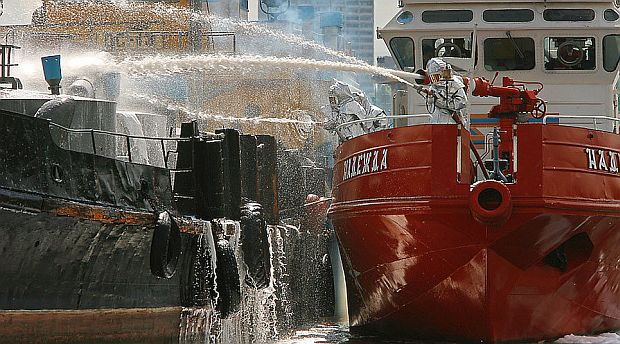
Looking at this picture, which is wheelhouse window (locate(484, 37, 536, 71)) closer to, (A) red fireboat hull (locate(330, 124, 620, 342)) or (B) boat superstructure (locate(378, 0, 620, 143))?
(B) boat superstructure (locate(378, 0, 620, 143))

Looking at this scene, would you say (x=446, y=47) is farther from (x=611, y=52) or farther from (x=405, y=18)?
(x=611, y=52)

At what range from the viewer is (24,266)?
32.0 ft

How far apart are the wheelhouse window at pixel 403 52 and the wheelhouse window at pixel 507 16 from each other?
1.07m

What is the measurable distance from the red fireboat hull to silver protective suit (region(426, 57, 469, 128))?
51 cm

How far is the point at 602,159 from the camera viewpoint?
532 inches

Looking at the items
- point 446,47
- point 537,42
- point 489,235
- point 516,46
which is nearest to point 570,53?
point 537,42

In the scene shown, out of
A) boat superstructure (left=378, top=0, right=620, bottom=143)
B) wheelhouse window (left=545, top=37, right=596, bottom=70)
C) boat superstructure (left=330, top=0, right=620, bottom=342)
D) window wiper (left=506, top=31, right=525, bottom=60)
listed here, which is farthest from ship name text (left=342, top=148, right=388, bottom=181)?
wheelhouse window (left=545, top=37, right=596, bottom=70)

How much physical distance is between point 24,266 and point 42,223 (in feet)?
1.19

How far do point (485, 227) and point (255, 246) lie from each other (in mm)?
2325

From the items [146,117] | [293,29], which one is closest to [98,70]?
[146,117]

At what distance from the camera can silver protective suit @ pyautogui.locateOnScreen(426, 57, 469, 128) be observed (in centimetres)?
1375

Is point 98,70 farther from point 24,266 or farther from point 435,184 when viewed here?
point 24,266

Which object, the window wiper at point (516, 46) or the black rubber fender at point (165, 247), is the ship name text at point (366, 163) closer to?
the black rubber fender at point (165, 247)

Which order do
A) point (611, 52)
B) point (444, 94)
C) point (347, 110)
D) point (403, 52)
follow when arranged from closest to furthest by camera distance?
1. point (444, 94)
2. point (347, 110)
3. point (611, 52)
4. point (403, 52)
